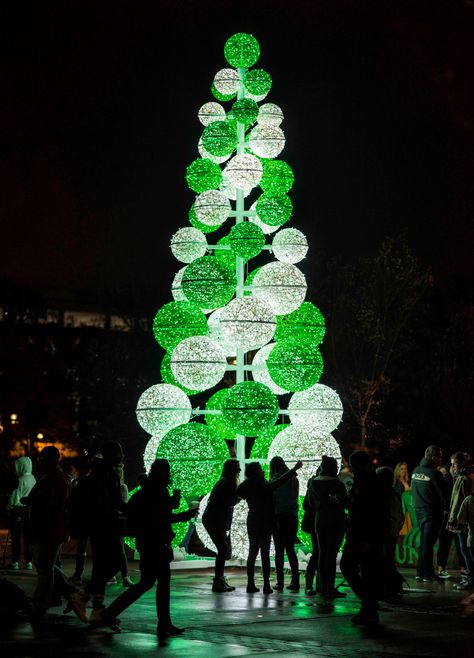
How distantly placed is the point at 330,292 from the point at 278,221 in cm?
2197

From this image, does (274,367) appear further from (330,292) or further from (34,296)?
(34,296)

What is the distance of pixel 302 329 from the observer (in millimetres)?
15656

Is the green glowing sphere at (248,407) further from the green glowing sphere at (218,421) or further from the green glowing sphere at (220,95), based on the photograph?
the green glowing sphere at (220,95)

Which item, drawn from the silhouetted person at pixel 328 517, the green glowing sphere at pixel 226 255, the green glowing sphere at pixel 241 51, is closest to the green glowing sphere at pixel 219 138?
the green glowing sphere at pixel 241 51

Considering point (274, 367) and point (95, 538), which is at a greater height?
point (274, 367)

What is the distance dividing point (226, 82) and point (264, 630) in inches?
351

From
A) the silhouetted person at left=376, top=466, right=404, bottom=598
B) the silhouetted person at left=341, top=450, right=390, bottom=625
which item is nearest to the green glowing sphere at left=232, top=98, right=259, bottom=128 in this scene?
the silhouetted person at left=376, top=466, right=404, bottom=598

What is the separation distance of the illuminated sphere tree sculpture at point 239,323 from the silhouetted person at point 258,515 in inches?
60.0

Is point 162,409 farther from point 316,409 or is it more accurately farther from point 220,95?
point 220,95

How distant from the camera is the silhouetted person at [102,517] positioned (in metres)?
10.6

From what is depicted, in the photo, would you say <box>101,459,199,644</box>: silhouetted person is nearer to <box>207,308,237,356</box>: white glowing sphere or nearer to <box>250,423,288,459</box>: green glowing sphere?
<box>250,423,288,459</box>: green glowing sphere

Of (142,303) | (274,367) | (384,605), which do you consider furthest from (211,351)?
(142,303)

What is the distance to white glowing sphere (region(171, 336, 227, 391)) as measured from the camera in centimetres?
1509

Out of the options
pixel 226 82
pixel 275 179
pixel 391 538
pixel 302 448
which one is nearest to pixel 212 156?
pixel 275 179
